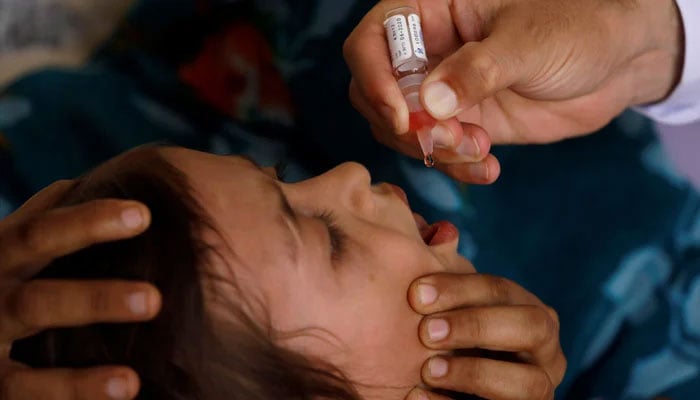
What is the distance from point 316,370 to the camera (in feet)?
2.68

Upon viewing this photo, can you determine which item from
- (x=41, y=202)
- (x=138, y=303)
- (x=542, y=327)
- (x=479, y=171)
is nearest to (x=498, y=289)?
(x=542, y=327)

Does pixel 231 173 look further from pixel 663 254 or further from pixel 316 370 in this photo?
pixel 663 254

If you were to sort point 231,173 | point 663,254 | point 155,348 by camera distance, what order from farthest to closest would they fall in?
→ point 663,254 < point 231,173 < point 155,348

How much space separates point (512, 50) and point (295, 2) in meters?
0.65

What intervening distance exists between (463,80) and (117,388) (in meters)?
0.52

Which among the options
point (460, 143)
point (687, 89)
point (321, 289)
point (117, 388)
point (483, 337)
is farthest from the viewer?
point (687, 89)

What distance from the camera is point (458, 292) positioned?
0.94 metres

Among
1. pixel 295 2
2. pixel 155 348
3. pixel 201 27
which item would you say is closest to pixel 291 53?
pixel 295 2

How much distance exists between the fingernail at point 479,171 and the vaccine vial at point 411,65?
0.13m

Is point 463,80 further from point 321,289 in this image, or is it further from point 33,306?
point 33,306

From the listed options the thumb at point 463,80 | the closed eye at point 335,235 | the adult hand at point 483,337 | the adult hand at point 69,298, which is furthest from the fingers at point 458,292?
the adult hand at point 69,298

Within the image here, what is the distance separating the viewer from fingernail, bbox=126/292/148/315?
72 cm

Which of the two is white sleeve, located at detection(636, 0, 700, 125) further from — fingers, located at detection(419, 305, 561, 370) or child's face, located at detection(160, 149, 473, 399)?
child's face, located at detection(160, 149, 473, 399)

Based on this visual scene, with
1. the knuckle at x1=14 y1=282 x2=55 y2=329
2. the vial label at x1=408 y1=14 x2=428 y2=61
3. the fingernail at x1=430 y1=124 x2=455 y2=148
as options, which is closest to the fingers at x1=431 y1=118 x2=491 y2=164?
the fingernail at x1=430 y1=124 x2=455 y2=148
